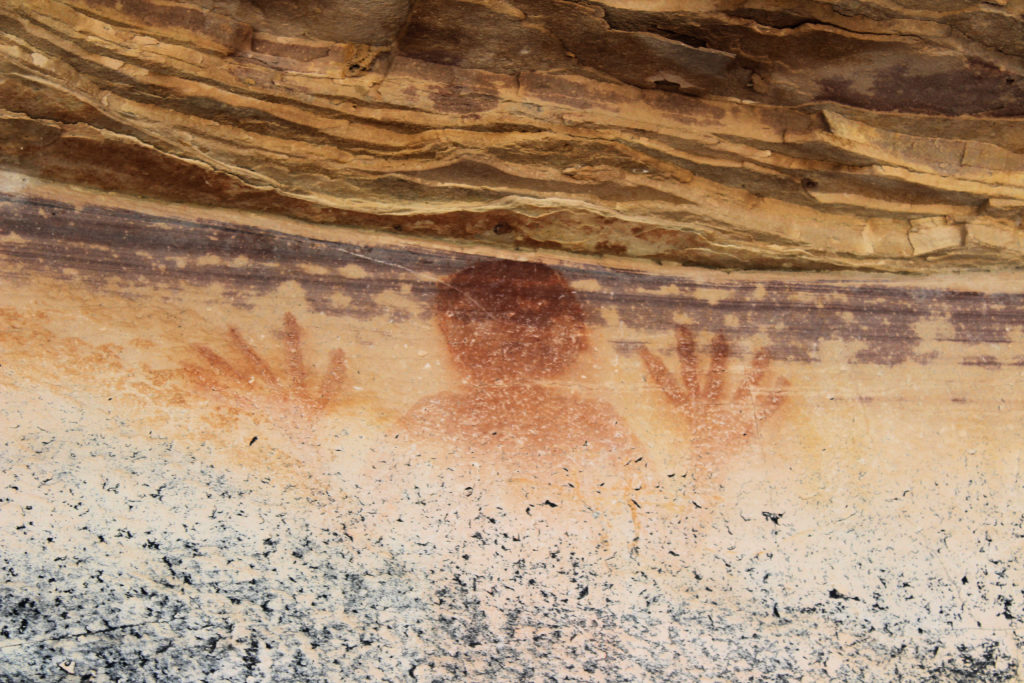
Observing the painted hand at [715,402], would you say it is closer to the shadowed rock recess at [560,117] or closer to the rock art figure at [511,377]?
the rock art figure at [511,377]

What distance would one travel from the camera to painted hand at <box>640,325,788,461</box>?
7.07 feet

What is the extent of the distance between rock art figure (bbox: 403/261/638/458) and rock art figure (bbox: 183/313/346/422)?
0.26m

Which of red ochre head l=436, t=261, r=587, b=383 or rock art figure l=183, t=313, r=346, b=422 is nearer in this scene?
rock art figure l=183, t=313, r=346, b=422

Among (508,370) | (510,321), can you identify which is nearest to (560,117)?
(510,321)

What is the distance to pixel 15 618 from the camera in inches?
80.4

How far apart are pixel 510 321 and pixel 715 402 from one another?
61 centimetres

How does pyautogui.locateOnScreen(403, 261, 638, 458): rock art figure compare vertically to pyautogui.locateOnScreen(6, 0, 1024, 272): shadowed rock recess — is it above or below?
below

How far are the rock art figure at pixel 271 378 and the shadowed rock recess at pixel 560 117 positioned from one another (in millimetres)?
366

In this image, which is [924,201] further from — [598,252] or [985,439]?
[598,252]

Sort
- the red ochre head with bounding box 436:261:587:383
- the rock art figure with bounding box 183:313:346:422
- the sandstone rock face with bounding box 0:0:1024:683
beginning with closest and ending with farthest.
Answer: the sandstone rock face with bounding box 0:0:1024:683, the rock art figure with bounding box 183:313:346:422, the red ochre head with bounding box 436:261:587:383

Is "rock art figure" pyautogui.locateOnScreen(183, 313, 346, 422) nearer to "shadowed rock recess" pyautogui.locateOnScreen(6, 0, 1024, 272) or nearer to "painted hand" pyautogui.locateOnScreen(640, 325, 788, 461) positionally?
"shadowed rock recess" pyautogui.locateOnScreen(6, 0, 1024, 272)

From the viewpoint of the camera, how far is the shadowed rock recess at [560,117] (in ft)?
5.46

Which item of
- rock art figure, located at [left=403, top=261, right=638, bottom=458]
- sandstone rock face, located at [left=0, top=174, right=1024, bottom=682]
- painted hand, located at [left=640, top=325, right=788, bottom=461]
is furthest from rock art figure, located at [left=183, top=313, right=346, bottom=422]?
painted hand, located at [left=640, top=325, right=788, bottom=461]

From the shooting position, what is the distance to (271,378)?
80.1 inches
